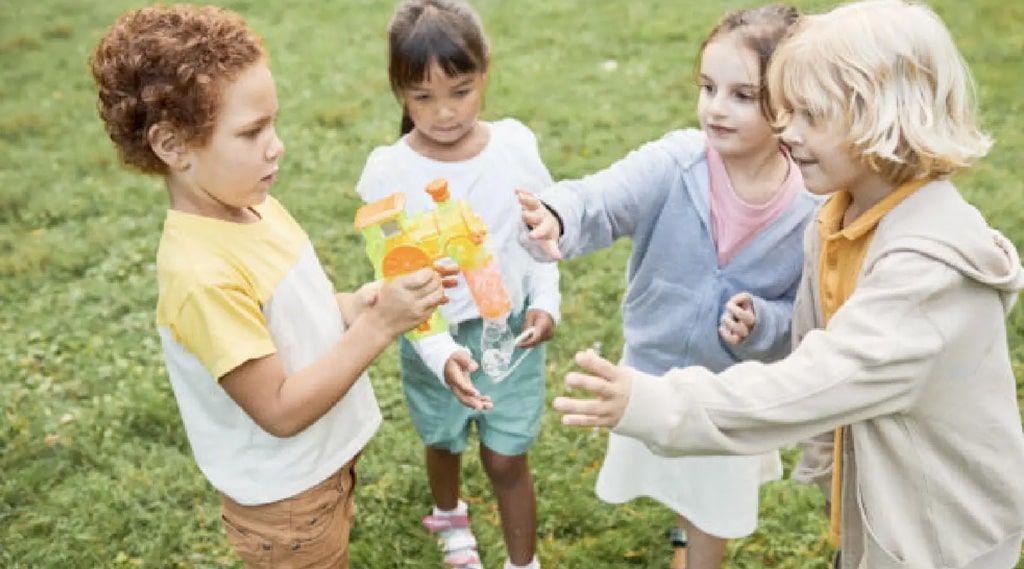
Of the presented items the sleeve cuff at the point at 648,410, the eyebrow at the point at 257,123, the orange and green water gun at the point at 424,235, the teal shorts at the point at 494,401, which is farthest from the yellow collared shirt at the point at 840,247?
the eyebrow at the point at 257,123

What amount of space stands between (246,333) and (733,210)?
3.49 ft

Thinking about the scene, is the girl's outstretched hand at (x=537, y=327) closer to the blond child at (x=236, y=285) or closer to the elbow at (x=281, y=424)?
the blond child at (x=236, y=285)

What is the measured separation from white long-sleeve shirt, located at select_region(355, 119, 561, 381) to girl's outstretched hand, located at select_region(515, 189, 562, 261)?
217mm

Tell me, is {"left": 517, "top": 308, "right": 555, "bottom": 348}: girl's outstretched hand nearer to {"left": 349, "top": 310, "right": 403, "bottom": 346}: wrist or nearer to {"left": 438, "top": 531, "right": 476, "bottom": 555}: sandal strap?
{"left": 349, "top": 310, "right": 403, "bottom": 346}: wrist

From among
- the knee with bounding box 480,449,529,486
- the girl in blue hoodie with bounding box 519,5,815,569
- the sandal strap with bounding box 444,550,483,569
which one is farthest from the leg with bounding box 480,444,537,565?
the girl in blue hoodie with bounding box 519,5,815,569

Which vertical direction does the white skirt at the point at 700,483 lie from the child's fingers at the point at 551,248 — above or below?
below

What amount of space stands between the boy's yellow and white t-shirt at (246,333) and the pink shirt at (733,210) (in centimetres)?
84

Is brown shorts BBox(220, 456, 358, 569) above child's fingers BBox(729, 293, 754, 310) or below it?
below

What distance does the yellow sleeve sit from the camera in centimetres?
196

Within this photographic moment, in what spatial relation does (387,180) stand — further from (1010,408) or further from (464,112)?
(1010,408)

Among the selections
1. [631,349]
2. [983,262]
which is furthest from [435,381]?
[983,262]

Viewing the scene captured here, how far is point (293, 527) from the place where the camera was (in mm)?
2256

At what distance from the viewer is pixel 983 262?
1795 mm

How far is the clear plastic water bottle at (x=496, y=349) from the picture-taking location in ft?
8.75
